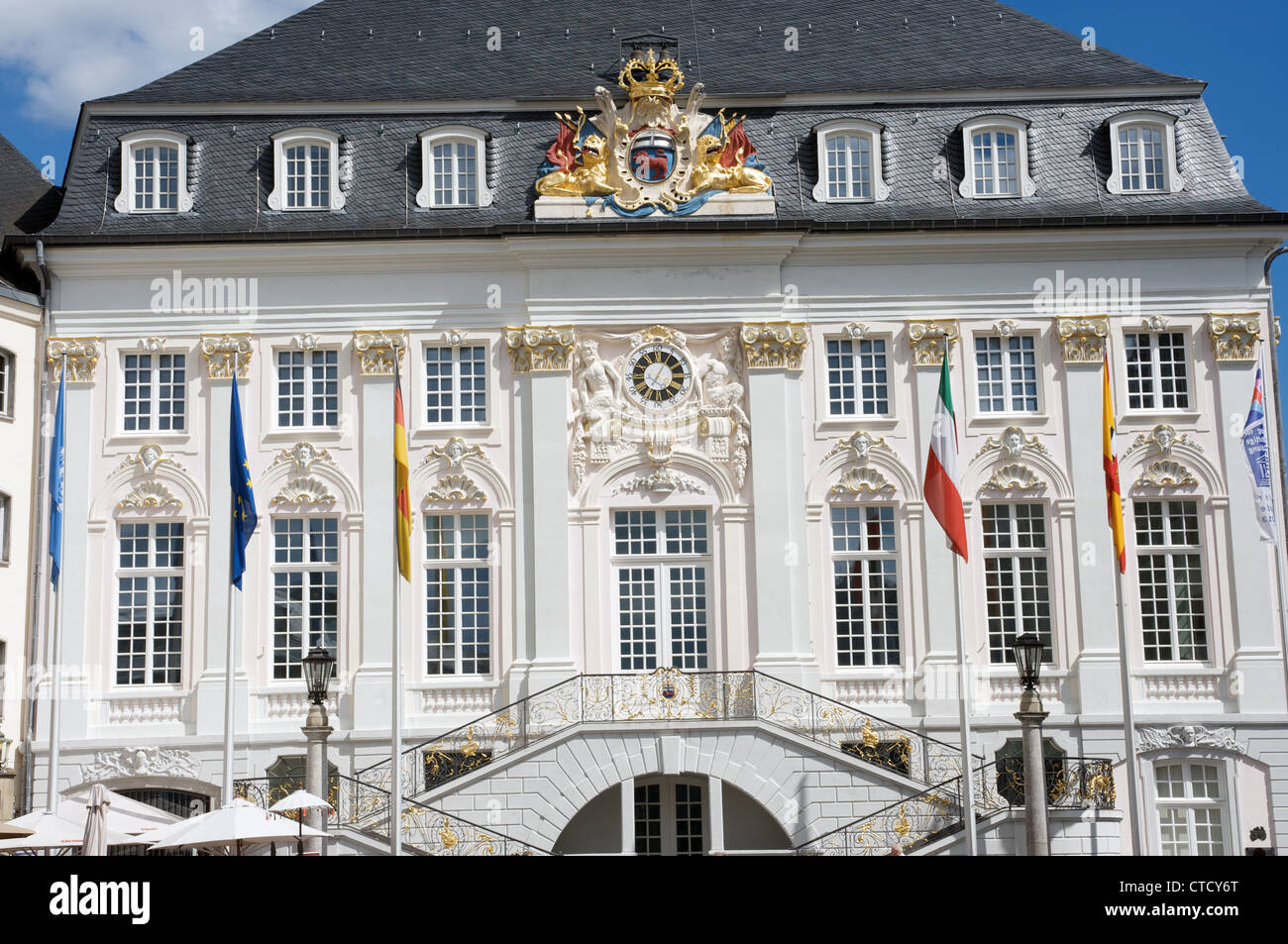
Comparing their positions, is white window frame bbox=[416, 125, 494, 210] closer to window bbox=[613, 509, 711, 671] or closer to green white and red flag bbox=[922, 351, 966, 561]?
window bbox=[613, 509, 711, 671]

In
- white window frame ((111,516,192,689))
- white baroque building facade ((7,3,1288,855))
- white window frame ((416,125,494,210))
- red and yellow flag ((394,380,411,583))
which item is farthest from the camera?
white window frame ((416,125,494,210))

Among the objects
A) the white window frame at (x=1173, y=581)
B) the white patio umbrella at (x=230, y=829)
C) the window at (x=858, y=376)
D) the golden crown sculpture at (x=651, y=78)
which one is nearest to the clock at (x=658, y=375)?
the window at (x=858, y=376)

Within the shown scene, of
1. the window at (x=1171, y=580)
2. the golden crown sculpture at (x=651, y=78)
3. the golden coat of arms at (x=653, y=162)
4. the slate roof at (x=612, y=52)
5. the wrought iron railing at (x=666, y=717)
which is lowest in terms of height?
the wrought iron railing at (x=666, y=717)

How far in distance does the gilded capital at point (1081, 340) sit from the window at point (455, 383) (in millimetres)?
10261

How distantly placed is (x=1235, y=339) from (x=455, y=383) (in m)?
13.8

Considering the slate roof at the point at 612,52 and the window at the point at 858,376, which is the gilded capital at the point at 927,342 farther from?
the slate roof at the point at 612,52

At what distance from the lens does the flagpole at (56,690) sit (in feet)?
86.9

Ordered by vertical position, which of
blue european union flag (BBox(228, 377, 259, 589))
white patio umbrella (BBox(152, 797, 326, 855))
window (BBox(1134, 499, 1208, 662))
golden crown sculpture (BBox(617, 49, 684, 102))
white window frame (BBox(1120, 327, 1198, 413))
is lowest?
white patio umbrella (BBox(152, 797, 326, 855))

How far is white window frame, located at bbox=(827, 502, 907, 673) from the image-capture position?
28.6 meters

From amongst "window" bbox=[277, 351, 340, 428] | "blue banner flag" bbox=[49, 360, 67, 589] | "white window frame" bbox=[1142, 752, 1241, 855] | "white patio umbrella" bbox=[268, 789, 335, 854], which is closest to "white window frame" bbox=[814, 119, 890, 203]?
"window" bbox=[277, 351, 340, 428]

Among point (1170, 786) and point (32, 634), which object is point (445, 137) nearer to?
point (32, 634)

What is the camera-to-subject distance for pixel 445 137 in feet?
98.9

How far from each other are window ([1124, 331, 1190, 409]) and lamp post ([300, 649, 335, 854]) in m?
14.9

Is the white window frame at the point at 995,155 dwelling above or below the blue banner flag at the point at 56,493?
above
